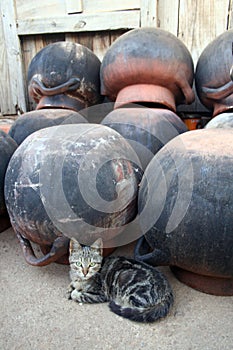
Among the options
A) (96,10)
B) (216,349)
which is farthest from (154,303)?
(96,10)

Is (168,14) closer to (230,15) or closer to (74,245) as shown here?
(230,15)

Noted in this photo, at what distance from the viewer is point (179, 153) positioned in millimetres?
1226

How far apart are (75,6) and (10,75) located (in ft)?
3.12

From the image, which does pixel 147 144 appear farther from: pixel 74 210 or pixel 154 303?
pixel 154 303

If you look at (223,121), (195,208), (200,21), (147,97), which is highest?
(200,21)

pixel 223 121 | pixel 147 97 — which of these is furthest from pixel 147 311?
pixel 147 97

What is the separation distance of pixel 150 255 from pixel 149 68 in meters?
1.26

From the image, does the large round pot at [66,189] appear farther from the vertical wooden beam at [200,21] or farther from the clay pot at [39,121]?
the vertical wooden beam at [200,21]

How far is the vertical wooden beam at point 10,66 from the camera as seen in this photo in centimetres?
287

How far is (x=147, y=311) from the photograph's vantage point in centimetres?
110

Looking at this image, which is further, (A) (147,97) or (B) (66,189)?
(A) (147,97)

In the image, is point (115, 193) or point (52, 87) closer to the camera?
point (115, 193)

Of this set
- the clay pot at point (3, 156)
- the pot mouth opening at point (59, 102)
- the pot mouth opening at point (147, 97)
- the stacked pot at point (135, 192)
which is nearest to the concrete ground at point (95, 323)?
the stacked pot at point (135, 192)

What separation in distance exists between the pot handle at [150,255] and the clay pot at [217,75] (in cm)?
114
